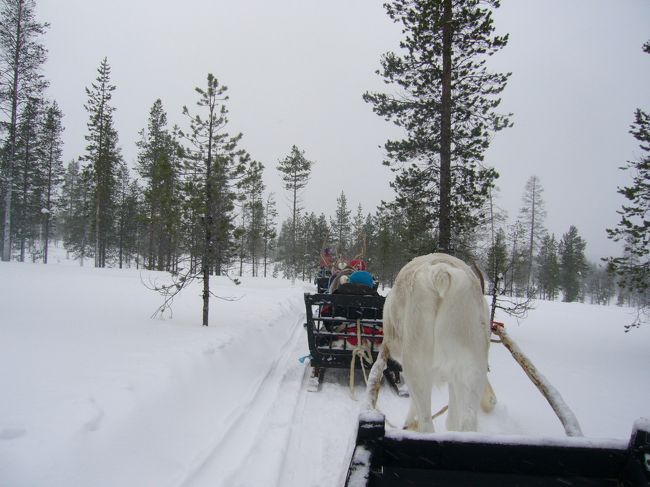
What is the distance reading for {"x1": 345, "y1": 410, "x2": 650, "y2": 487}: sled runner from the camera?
3.67 feet

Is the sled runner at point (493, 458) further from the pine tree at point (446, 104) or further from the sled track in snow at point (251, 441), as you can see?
the pine tree at point (446, 104)

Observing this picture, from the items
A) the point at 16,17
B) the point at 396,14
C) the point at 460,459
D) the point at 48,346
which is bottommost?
the point at 48,346

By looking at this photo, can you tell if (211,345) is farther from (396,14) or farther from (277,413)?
(396,14)

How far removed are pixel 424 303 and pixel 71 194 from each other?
60.1 meters

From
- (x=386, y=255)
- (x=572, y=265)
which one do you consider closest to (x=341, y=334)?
(x=386, y=255)

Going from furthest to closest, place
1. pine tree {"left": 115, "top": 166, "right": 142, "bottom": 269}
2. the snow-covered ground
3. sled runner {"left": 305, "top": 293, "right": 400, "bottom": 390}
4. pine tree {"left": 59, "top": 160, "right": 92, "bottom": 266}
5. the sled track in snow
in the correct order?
1. pine tree {"left": 59, "top": 160, "right": 92, "bottom": 266}
2. pine tree {"left": 115, "top": 166, "right": 142, "bottom": 269}
3. sled runner {"left": 305, "top": 293, "right": 400, "bottom": 390}
4. the sled track in snow
5. the snow-covered ground

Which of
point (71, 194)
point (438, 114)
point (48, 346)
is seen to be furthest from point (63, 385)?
point (71, 194)

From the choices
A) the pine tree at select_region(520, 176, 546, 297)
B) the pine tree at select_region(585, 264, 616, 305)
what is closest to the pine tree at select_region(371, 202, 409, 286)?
the pine tree at select_region(520, 176, 546, 297)

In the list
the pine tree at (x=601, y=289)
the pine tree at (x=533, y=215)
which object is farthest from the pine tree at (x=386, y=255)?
the pine tree at (x=601, y=289)

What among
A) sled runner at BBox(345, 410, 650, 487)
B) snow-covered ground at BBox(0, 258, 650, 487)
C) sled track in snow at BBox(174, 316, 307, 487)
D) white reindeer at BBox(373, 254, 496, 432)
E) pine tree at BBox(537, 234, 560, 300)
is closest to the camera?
sled runner at BBox(345, 410, 650, 487)

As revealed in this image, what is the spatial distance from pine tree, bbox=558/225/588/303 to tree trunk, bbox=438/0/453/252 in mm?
43649

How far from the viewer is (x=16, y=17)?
17359mm

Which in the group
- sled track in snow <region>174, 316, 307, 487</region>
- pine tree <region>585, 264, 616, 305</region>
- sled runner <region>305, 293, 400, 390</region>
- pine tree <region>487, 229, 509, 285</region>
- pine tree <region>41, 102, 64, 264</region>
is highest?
pine tree <region>41, 102, 64, 264</region>

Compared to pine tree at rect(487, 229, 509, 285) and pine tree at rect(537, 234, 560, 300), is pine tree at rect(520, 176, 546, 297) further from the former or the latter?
pine tree at rect(487, 229, 509, 285)
